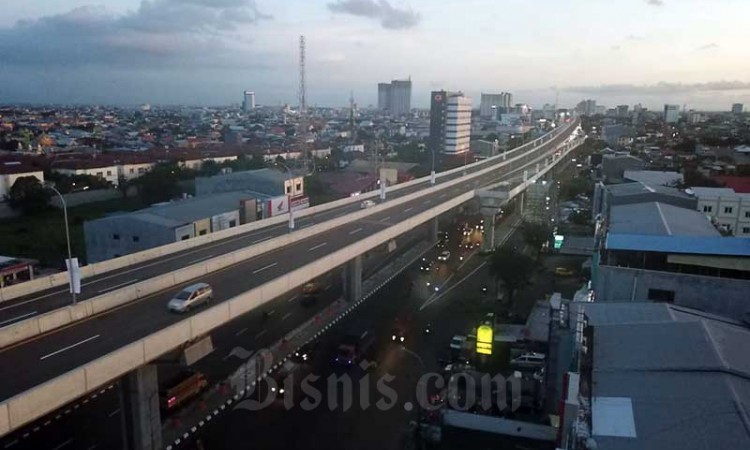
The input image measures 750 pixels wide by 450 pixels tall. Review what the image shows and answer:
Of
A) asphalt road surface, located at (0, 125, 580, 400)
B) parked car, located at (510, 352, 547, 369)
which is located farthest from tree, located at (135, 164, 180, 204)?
parked car, located at (510, 352, 547, 369)

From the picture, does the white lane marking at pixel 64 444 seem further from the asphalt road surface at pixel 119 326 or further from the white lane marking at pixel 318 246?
the white lane marking at pixel 318 246

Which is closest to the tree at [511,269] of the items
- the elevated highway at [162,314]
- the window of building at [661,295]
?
the elevated highway at [162,314]

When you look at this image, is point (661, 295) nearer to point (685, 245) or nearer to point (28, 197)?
point (685, 245)

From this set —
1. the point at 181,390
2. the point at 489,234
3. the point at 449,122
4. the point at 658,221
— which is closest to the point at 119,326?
the point at 181,390

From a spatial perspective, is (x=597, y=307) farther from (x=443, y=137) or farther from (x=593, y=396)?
(x=443, y=137)

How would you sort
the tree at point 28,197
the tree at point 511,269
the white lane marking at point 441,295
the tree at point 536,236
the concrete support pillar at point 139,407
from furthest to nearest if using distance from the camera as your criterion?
the tree at point 28,197
the tree at point 536,236
the white lane marking at point 441,295
the tree at point 511,269
the concrete support pillar at point 139,407

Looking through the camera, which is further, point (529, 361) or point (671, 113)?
point (671, 113)
